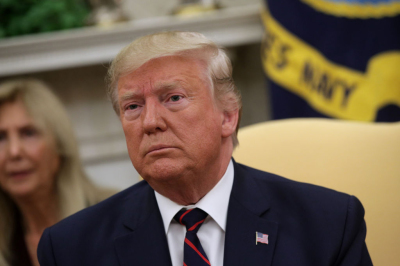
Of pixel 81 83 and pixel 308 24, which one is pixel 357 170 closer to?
pixel 308 24

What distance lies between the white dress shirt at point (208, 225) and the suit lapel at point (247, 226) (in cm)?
2

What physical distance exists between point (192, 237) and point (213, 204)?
0.31 feet

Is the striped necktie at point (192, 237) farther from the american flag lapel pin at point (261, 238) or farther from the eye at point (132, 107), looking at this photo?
the eye at point (132, 107)

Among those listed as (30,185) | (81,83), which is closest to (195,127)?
(30,185)

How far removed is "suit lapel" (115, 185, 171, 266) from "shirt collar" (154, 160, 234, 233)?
2 centimetres

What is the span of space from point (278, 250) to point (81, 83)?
2582 mm

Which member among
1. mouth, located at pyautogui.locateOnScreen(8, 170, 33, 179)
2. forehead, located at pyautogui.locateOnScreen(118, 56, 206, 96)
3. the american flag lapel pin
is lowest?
mouth, located at pyautogui.locateOnScreen(8, 170, 33, 179)

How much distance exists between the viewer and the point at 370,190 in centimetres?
139

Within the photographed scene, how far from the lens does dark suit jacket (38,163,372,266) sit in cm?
110

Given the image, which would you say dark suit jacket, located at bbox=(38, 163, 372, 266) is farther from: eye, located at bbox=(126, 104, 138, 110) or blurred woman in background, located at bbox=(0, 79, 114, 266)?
blurred woman in background, located at bbox=(0, 79, 114, 266)

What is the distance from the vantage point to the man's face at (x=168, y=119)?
1.03 meters

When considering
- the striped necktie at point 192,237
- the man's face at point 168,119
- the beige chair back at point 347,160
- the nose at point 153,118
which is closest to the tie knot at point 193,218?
the striped necktie at point 192,237

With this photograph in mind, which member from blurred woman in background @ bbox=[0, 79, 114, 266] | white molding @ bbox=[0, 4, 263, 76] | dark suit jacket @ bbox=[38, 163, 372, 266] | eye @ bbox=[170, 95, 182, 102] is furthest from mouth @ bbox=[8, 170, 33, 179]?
white molding @ bbox=[0, 4, 263, 76]

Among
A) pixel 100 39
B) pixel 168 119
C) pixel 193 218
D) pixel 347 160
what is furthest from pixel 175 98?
pixel 100 39
